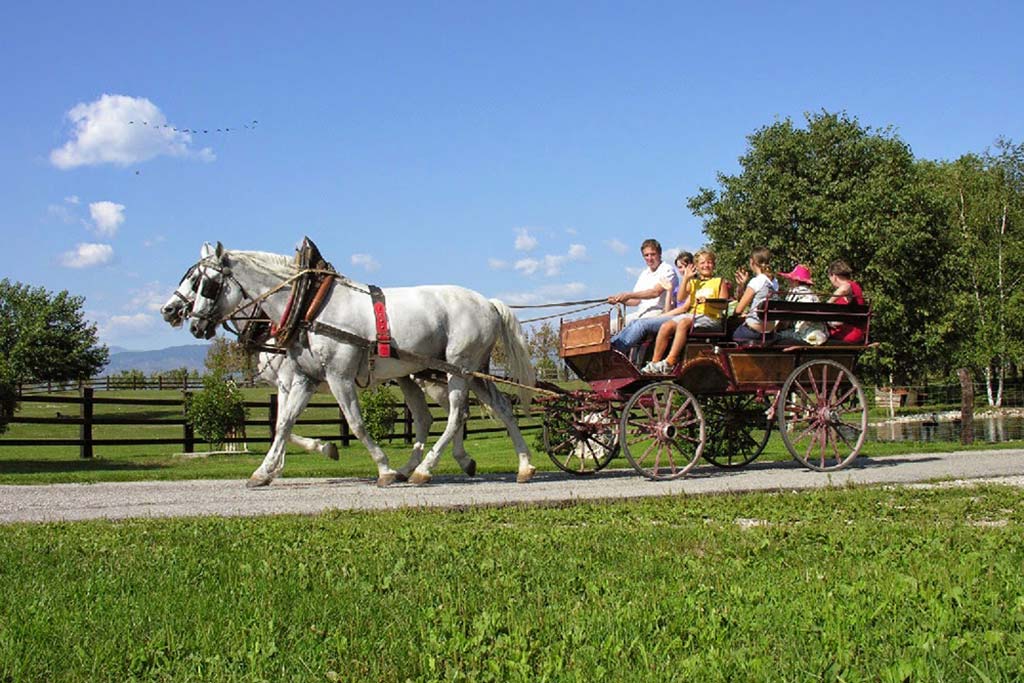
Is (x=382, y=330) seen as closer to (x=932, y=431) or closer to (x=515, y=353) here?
(x=515, y=353)

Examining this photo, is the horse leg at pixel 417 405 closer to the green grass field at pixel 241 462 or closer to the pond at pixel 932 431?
the green grass field at pixel 241 462

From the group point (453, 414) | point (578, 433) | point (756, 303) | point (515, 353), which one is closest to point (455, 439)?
point (453, 414)

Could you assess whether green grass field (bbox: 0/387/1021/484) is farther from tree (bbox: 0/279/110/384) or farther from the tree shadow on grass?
tree (bbox: 0/279/110/384)

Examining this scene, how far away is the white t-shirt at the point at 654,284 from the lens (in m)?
11.7

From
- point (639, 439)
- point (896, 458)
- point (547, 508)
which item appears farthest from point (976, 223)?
point (547, 508)

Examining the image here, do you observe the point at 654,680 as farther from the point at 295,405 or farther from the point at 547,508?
the point at 295,405

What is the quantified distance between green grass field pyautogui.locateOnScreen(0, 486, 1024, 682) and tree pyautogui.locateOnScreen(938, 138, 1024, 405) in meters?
38.3

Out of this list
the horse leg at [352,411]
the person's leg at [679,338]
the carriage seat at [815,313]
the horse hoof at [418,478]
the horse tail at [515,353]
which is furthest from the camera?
the horse tail at [515,353]

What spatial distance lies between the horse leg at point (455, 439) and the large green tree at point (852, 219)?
990 inches

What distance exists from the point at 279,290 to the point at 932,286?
30992mm

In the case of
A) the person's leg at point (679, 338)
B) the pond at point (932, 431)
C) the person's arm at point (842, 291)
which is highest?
the person's arm at point (842, 291)

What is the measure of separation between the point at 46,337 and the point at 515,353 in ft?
192

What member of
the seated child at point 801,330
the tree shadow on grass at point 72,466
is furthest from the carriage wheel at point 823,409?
the tree shadow on grass at point 72,466

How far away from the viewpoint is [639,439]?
446 inches
